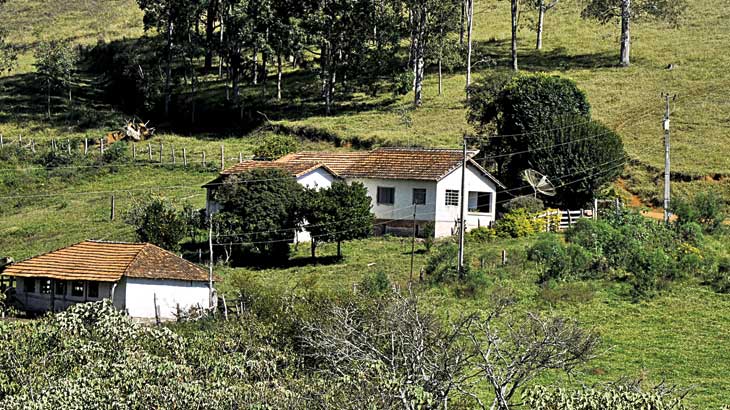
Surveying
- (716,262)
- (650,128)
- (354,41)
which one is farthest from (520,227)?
(354,41)

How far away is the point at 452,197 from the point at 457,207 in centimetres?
62

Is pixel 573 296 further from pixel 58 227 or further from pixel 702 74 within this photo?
pixel 702 74

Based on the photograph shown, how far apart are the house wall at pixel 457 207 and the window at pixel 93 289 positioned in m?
17.0

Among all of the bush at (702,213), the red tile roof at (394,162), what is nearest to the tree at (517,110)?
the red tile roof at (394,162)

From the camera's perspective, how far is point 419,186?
55.4m

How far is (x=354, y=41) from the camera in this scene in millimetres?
79625

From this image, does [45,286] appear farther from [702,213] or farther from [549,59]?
[549,59]

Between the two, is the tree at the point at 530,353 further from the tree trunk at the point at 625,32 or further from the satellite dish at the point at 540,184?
the tree trunk at the point at 625,32

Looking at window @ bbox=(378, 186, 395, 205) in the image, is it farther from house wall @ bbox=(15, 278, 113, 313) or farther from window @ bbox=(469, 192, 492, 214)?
house wall @ bbox=(15, 278, 113, 313)

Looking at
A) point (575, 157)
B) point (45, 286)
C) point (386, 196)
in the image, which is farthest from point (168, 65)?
point (45, 286)

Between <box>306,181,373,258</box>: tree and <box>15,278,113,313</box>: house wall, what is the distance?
386 inches

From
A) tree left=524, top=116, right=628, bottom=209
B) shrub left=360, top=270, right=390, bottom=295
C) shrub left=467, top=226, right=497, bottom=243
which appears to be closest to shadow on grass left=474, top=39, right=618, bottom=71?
tree left=524, top=116, right=628, bottom=209

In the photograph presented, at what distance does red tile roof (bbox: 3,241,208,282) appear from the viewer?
144 ft

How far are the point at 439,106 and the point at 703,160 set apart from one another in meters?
20.3
